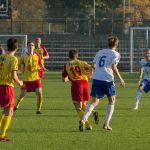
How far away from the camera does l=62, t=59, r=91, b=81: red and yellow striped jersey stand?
15.4 m

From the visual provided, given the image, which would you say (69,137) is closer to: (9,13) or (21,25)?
(9,13)

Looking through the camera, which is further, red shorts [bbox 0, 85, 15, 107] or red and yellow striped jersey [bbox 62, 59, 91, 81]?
red and yellow striped jersey [bbox 62, 59, 91, 81]

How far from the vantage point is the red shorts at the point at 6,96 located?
13.3 meters

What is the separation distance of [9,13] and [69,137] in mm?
30559

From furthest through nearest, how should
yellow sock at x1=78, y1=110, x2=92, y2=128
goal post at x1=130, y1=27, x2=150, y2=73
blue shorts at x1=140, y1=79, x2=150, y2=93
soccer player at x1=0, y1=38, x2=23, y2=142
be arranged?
goal post at x1=130, y1=27, x2=150, y2=73, blue shorts at x1=140, y1=79, x2=150, y2=93, yellow sock at x1=78, y1=110, x2=92, y2=128, soccer player at x1=0, y1=38, x2=23, y2=142

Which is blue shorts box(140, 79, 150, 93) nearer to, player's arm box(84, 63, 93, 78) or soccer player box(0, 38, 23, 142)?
player's arm box(84, 63, 93, 78)

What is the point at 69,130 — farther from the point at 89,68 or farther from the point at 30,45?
the point at 30,45

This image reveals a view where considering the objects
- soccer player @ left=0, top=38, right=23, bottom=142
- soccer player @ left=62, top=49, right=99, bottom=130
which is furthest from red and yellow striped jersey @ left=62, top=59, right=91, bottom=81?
soccer player @ left=0, top=38, right=23, bottom=142

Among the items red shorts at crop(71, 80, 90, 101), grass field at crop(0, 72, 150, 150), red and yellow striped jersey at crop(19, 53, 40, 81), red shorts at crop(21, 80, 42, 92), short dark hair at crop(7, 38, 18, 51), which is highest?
short dark hair at crop(7, 38, 18, 51)

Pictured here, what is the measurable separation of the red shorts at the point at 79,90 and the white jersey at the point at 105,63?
0.82 m

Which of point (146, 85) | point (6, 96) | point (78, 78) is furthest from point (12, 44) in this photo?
point (146, 85)

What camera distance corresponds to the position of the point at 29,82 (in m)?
19.0

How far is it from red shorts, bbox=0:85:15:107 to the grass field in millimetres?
706

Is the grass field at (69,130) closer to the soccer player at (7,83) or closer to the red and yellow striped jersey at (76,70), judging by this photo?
the soccer player at (7,83)
